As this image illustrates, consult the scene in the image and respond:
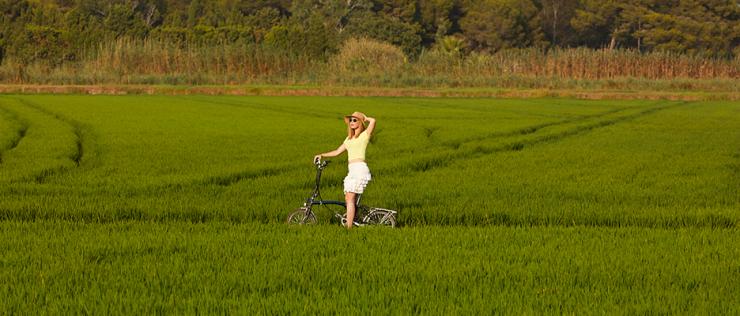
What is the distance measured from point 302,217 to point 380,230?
0.88m

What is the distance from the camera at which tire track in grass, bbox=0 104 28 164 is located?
17.9m

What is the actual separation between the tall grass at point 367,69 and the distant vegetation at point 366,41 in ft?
0.21

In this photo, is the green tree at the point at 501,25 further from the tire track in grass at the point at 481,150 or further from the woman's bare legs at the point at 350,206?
the woman's bare legs at the point at 350,206

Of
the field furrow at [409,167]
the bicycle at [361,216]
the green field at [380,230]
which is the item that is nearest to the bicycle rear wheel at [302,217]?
the bicycle at [361,216]

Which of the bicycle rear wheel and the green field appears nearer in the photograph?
the green field

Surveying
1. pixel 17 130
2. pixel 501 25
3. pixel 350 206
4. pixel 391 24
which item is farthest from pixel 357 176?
pixel 501 25

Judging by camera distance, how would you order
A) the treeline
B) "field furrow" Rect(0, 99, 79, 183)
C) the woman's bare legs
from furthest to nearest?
the treeline
"field furrow" Rect(0, 99, 79, 183)
the woman's bare legs

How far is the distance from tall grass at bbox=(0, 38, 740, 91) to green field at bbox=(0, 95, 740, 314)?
2473 centimetres

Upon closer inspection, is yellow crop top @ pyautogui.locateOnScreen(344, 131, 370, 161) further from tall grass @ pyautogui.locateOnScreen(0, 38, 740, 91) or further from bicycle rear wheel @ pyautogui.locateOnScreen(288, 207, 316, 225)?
tall grass @ pyautogui.locateOnScreen(0, 38, 740, 91)

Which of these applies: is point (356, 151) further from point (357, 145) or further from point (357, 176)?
point (357, 176)

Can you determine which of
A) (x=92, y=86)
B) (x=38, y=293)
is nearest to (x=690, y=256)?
(x=38, y=293)

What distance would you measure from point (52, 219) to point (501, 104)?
2603cm

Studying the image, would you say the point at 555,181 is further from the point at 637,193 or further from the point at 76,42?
the point at 76,42

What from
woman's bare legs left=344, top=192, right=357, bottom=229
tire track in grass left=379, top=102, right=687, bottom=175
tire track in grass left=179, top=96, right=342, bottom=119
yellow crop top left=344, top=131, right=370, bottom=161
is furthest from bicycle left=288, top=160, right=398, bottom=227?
tire track in grass left=179, top=96, right=342, bottom=119
